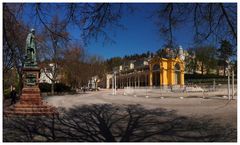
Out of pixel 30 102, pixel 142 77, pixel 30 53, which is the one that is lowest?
pixel 30 102

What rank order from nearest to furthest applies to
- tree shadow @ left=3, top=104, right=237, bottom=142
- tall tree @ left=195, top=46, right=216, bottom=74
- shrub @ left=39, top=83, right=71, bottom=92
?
tree shadow @ left=3, top=104, right=237, bottom=142 < tall tree @ left=195, top=46, right=216, bottom=74 < shrub @ left=39, top=83, right=71, bottom=92

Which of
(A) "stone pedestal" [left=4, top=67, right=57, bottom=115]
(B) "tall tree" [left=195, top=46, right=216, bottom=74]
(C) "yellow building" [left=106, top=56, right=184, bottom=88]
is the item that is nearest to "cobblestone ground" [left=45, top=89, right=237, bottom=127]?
(B) "tall tree" [left=195, top=46, right=216, bottom=74]

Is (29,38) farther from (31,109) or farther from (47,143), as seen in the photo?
(47,143)

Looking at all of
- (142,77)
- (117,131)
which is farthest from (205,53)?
(142,77)

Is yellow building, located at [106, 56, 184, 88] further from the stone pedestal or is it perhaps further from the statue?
the stone pedestal

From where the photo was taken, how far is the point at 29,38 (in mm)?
11094

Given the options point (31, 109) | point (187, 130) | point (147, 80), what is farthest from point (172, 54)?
point (147, 80)

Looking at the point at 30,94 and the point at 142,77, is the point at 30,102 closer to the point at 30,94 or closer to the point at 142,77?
the point at 30,94

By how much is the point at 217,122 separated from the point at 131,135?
2766mm

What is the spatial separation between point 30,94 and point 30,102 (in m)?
0.33

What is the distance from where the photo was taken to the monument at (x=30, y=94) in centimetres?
1005

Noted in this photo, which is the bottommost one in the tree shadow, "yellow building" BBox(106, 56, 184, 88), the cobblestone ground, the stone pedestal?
the tree shadow

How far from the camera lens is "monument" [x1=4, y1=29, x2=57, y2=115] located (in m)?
10.1

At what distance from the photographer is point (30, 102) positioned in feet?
34.3
